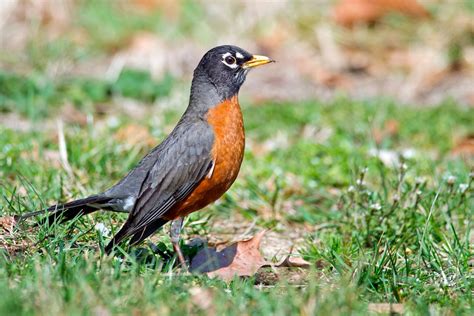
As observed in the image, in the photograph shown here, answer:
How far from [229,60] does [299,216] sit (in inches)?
50.9

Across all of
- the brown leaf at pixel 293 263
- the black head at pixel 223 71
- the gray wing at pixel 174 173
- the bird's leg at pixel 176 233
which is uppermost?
the black head at pixel 223 71

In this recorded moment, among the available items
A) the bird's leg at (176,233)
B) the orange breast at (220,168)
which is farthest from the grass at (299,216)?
the orange breast at (220,168)

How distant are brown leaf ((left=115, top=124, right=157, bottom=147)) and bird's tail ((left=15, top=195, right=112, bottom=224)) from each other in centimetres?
183

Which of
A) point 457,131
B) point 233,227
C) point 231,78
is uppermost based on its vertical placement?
point 231,78

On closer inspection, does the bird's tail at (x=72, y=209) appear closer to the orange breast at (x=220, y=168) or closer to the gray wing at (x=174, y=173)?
the gray wing at (x=174, y=173)

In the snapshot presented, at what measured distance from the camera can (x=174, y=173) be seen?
5043 mm

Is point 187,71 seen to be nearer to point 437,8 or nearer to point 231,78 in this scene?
point 437,8

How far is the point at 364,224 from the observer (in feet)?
18.4

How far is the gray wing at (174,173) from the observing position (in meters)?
4.86

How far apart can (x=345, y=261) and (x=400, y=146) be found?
318 centimetres

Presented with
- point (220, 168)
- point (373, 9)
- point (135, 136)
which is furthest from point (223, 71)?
point (373, 9)

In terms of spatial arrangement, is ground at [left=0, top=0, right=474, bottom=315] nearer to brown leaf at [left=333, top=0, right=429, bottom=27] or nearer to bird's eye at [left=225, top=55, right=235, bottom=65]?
brown leaf at [left=333, top=0, right=429, bottom=27]

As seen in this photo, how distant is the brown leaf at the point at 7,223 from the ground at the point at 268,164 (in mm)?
16

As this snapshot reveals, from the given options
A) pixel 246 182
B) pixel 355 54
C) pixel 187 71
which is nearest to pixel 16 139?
pixel 246 182
